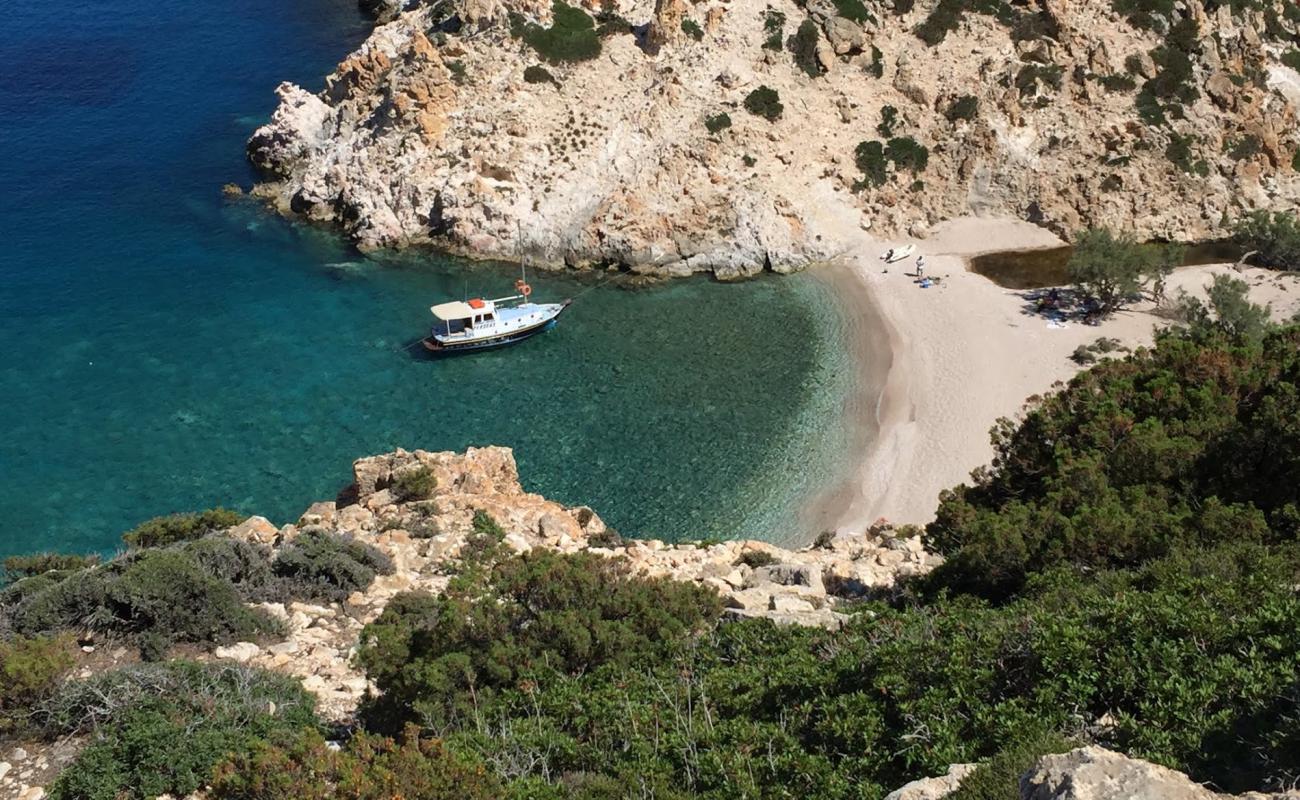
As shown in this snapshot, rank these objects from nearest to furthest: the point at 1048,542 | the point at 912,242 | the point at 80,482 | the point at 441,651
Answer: the point at 441,651 → the point at 1048,542 → the point at 80,482 → the point at 912,242

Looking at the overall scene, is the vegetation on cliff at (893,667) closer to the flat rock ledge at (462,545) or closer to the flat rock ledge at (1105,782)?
the flat rock ledge at (1105,782)

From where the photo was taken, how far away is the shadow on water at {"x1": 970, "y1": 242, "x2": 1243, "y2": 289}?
43.8 metres

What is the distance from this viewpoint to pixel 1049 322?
4034 centimetres

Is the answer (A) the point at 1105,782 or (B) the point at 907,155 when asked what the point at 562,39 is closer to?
(B) the point at 907,155

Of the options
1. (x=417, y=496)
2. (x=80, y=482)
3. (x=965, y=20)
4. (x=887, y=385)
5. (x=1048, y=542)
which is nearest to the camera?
(x=1048, y=542)

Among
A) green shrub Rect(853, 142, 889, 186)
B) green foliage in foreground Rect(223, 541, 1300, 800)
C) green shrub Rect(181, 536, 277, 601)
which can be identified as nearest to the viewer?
green foliage in foreground Rect(223, 541, 1300, 800)

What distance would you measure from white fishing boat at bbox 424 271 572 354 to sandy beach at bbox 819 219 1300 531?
1315 centimetres

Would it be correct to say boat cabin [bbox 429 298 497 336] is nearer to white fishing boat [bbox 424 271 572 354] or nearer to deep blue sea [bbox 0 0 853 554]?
white fishing boat [bbox 424 271 572 354]

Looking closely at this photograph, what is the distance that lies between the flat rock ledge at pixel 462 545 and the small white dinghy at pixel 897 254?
20.1m

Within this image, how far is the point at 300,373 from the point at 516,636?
25939mm

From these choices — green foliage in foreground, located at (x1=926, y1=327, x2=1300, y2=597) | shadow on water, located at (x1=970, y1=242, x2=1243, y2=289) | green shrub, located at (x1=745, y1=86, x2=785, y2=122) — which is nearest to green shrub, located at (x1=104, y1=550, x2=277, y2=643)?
green foliage in foreground, located at (x1=926, y1=327, x2=1300, y2=597)

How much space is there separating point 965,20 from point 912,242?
44.0 ft

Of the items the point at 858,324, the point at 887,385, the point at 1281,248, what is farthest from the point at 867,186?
the point at 1281,248

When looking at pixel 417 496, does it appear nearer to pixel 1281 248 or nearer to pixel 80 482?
pixel 80 482
